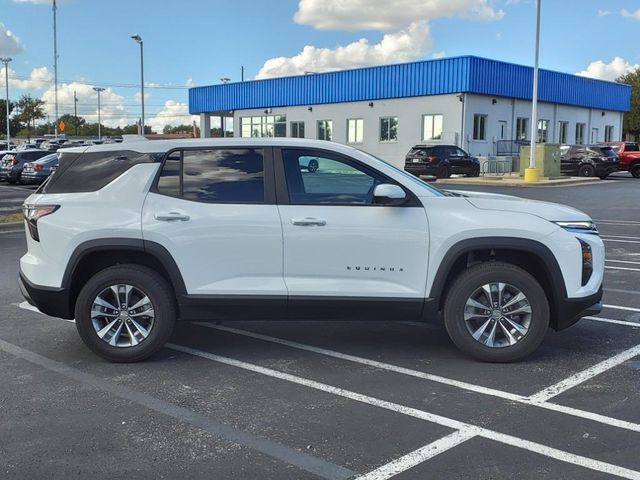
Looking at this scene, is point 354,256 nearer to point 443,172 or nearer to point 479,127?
point 443,172

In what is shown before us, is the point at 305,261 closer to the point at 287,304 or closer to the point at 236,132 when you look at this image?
the point at 287,304

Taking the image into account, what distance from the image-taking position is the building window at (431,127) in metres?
38.0

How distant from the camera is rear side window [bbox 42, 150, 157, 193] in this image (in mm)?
5309

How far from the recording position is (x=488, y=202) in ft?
17.3

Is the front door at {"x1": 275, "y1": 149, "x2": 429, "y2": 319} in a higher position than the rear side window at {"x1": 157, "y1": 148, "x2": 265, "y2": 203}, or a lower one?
lower

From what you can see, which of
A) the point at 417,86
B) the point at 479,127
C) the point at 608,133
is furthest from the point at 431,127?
the point at 608,133

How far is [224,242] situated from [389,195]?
131cm

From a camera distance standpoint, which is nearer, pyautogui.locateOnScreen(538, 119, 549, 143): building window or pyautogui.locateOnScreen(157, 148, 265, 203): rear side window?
pyautogui.locateOnScreen(157, 148, 265, 203): rear side window

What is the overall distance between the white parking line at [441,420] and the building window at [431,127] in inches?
1346

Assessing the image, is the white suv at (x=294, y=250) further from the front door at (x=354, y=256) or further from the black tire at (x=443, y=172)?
the black tire at (x=443, y=172)

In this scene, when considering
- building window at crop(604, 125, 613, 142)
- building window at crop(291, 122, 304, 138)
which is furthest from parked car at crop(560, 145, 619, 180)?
building window at crop(291, 122, 304, 138)

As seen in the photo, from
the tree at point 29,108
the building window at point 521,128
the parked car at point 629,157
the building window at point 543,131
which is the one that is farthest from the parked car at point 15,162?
the tree at point 29,108

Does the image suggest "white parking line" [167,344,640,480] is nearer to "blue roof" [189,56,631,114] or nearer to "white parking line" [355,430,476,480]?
"white parking line" [355,430,476,480]

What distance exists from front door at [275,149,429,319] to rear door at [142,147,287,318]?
0.13 meters
